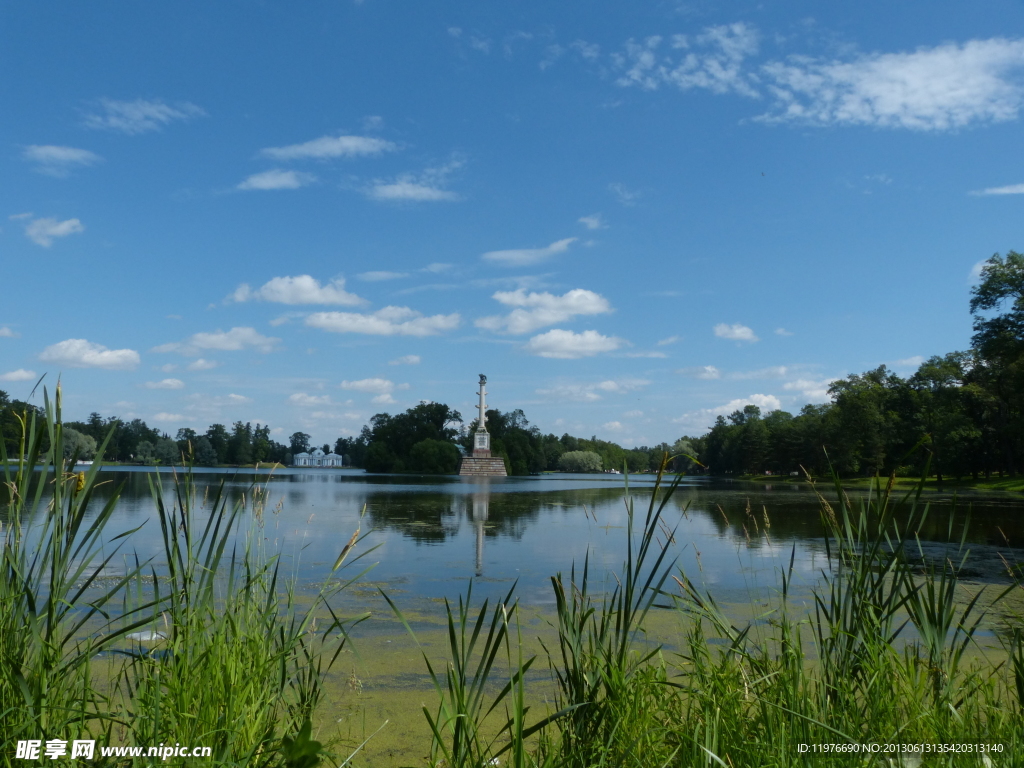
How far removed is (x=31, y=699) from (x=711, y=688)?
249cm

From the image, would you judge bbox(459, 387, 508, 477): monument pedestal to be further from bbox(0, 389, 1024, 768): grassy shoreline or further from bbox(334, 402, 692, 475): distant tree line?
bbox(0, 389, 1024, 768): grassy shoreline

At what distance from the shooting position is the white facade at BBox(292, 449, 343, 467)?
132 m

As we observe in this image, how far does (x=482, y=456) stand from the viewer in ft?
262

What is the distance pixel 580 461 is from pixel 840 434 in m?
70.1

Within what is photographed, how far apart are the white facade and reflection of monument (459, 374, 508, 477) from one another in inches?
2345

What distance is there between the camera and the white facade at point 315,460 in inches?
5216

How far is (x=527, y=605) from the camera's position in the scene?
823 centimetres

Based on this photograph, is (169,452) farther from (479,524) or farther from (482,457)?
(482,457)

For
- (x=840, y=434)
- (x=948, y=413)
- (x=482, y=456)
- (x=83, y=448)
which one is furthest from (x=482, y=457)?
(x=83, y=448)

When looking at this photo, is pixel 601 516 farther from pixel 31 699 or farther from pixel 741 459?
pixel 741 459

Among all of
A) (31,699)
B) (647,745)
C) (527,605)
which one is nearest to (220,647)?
(31,699)

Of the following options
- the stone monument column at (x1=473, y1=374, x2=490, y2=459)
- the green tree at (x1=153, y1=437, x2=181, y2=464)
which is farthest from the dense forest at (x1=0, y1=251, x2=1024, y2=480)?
the stone monument column at (x1=473, y1=374, x2=490, y2=459)

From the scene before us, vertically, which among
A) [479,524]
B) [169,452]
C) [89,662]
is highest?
[169,452]

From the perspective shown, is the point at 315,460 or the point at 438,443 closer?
the point at 438,443
